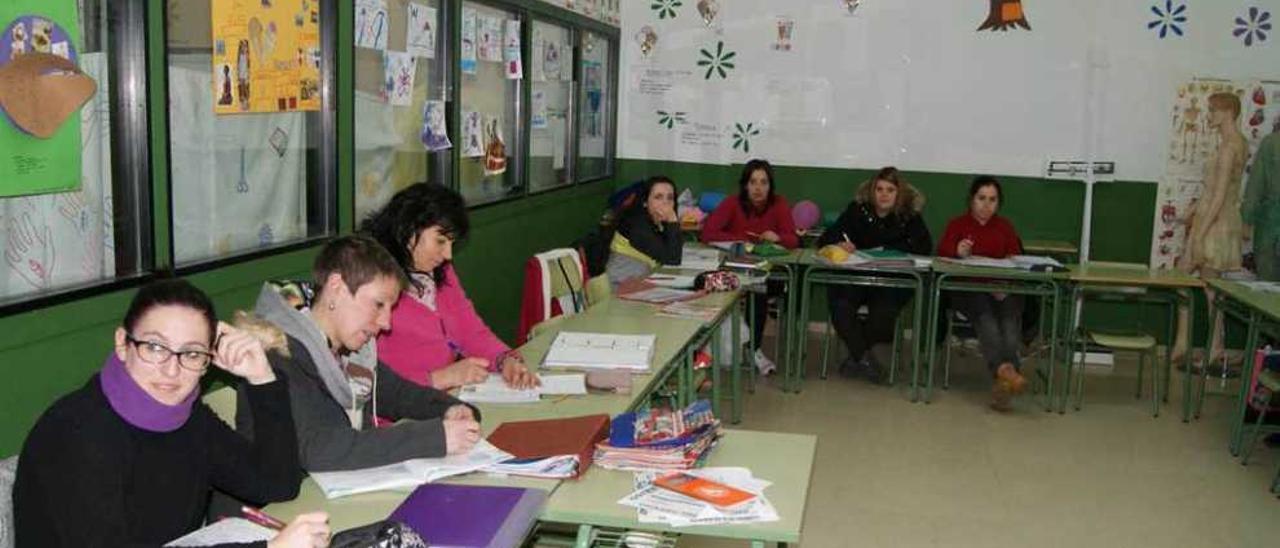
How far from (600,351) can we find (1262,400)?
11.9ft

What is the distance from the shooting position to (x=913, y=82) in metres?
8.27

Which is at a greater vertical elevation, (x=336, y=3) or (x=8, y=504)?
(x=336, y=3)

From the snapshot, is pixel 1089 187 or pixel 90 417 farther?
pixel 1089 187

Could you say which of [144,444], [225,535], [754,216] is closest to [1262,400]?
[754,216]

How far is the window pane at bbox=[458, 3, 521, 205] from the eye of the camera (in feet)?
19.0

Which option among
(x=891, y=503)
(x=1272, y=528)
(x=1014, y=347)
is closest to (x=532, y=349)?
(x=891, y=503)

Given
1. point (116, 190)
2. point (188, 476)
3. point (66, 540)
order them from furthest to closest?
point (116, 190) → point (188, 476) → point (66, 540)

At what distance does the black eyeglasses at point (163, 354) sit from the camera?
6.93 ft

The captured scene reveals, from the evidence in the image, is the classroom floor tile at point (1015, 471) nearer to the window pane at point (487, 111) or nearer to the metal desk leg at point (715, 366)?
the metal desk leg at point (715, 366)

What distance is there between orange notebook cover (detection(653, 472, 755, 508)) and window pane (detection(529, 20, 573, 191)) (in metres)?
4.28

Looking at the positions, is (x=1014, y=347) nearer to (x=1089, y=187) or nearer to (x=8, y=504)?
(x=1089, y=187)

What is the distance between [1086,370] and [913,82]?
221cm

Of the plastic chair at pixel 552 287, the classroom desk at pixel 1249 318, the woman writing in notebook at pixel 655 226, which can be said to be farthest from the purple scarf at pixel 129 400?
the classroom desk at pixel 1249 318

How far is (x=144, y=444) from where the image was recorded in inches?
85.6
